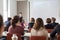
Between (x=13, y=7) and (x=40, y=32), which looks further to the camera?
(x=13, y=7)

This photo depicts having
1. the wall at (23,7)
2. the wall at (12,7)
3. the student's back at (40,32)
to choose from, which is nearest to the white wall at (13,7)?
the wall at (12,7)

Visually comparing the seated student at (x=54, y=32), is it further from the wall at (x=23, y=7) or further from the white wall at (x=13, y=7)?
the wall at (x=23, y=7)

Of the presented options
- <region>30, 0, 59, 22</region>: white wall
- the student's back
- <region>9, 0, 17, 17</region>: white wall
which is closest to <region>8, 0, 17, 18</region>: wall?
<region>9, 0, 17, 17</region>: white wall

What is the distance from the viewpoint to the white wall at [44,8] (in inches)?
424

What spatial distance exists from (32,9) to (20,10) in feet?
5.71

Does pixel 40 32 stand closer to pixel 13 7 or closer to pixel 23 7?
pixel 13 7

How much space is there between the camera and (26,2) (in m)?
12.9

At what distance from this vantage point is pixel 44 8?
36.4 ft

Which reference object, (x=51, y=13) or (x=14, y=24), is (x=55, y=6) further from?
(x=14, y=24)

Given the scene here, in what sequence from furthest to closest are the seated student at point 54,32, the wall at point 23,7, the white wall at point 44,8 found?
the wall at point 23,7 < the white wall at point 44,8 < the seated student at point 54,32

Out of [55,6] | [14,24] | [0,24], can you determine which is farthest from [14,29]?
[55,6]

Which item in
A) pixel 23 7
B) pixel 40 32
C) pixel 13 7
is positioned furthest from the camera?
pixel 23 7

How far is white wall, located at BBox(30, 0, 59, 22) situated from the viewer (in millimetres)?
10758

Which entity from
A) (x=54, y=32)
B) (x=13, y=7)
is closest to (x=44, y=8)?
(x=13, y=7)
